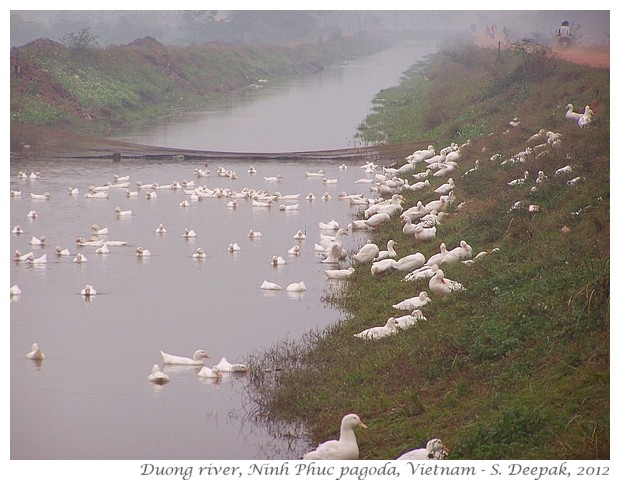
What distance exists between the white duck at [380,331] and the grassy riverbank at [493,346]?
106 millimetres

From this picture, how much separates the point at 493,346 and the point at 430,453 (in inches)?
87.1

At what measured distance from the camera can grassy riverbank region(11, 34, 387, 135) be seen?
37375 mm

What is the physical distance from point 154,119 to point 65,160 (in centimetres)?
1253

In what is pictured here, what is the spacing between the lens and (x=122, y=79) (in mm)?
45281

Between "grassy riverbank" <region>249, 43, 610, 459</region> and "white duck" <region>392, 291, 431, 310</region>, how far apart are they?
0.56 feet

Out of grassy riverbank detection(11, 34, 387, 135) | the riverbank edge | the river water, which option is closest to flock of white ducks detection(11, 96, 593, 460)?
the river water

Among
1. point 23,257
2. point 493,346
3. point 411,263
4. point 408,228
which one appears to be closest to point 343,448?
point 493,346

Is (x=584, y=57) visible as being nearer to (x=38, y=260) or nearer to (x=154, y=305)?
(x=154, y=305)

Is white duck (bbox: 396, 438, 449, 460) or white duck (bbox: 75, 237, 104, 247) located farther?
white duck (bbox: 75, 237, 104, 247)

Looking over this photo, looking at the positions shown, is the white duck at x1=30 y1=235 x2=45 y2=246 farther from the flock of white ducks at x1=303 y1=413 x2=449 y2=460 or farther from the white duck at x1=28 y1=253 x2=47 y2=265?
the flock of white ducks at x1=303 y1=413 x2=449 y2=460

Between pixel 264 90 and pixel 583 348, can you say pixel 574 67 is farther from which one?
pixel 264 90

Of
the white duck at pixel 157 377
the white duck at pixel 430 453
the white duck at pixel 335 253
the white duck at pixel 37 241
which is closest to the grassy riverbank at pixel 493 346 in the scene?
the white duck at pixel 430 453

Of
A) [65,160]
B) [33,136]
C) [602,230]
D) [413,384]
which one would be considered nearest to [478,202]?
[602,230]

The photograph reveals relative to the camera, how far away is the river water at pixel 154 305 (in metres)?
9.76
